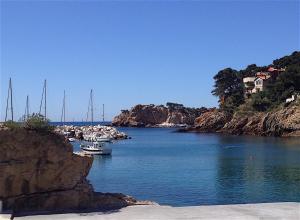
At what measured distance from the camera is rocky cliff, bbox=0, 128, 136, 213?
679 inches

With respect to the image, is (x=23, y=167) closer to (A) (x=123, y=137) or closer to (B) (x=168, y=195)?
(B) (x=168, y=195)

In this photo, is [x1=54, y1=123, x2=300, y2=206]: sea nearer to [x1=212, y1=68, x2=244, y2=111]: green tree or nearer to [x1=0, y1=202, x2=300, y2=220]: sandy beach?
[x1=0, y1=202, x2=300, y2=220]: sandy beach

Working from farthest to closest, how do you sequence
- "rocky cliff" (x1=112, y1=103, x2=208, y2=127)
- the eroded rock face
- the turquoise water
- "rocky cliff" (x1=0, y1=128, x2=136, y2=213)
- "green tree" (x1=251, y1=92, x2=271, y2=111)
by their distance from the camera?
1. "rocky cliff" (x1=112, y1=103, x2=208, y2=127)
2. the eroded rock face
3. "green tree" (x1=251, y1=92, x2=271, y2=111)
4. the turquoise water
5. "rocky cliff" (x1=0, y1=128, x2=136, y2=213)

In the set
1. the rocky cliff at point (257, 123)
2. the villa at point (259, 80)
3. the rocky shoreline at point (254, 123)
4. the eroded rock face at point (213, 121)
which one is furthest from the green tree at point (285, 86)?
the eroded rock face at point (213, 121)

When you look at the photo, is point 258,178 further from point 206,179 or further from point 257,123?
point 257,123

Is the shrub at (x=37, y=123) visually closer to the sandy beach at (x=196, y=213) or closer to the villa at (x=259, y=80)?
the sandy beach at (x=196, y=213)

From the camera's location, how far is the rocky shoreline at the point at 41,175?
17234 mm

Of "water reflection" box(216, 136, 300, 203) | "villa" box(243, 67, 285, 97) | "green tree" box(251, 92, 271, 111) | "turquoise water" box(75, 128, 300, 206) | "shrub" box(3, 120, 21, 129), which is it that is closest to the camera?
"shrub" box(3, 120, 21, 129)

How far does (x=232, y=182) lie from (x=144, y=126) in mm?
158904

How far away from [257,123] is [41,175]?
8788cm

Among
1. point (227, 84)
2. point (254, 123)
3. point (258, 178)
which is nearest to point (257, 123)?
point (254, 123)

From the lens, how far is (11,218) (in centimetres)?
1569

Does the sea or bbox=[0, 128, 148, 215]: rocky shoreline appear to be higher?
bbox=[0, 128, 148, 215]: rocky shoreline

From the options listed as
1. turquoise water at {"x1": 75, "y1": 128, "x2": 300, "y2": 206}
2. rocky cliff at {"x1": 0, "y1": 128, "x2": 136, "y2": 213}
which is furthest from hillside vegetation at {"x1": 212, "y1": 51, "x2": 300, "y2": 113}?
rocky cliff at {"x1": 0, "y1": 128, "x2": 136, "y2": 213}
